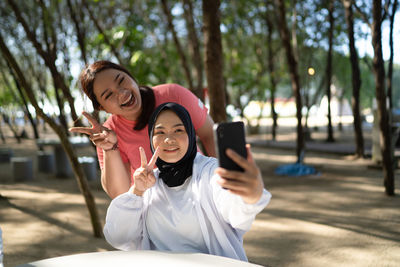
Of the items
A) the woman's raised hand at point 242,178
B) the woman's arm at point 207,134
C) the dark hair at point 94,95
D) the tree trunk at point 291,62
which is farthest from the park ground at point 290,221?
the woman's raised hand at point 242,178

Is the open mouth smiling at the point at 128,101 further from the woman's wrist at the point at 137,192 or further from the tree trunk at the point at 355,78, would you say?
the tree trunk at the point at 355,78

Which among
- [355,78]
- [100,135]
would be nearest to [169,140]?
[100,135]

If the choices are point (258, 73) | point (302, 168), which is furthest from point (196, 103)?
point (258, 73)

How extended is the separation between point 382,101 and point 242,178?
580 cm

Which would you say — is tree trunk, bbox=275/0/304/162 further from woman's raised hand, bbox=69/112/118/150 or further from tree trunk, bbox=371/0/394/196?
woman's raised hand, bbox=69/112/118/150

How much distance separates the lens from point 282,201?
6469mm

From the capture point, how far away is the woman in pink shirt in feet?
7.28

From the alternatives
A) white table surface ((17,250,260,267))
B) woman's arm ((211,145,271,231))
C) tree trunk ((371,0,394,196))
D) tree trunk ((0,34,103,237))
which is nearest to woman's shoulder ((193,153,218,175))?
woman's arm ((211,145,271,231))

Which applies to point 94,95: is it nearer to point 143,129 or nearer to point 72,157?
point 143,129

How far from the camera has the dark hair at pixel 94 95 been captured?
2.31m

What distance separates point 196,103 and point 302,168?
6.70m

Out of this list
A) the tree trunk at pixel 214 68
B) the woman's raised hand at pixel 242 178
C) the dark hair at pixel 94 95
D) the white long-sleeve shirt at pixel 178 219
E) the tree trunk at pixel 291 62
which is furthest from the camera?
the tree trunk at pixel 291 62

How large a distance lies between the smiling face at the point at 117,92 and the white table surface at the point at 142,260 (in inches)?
33.6

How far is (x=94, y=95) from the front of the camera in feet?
7.61
